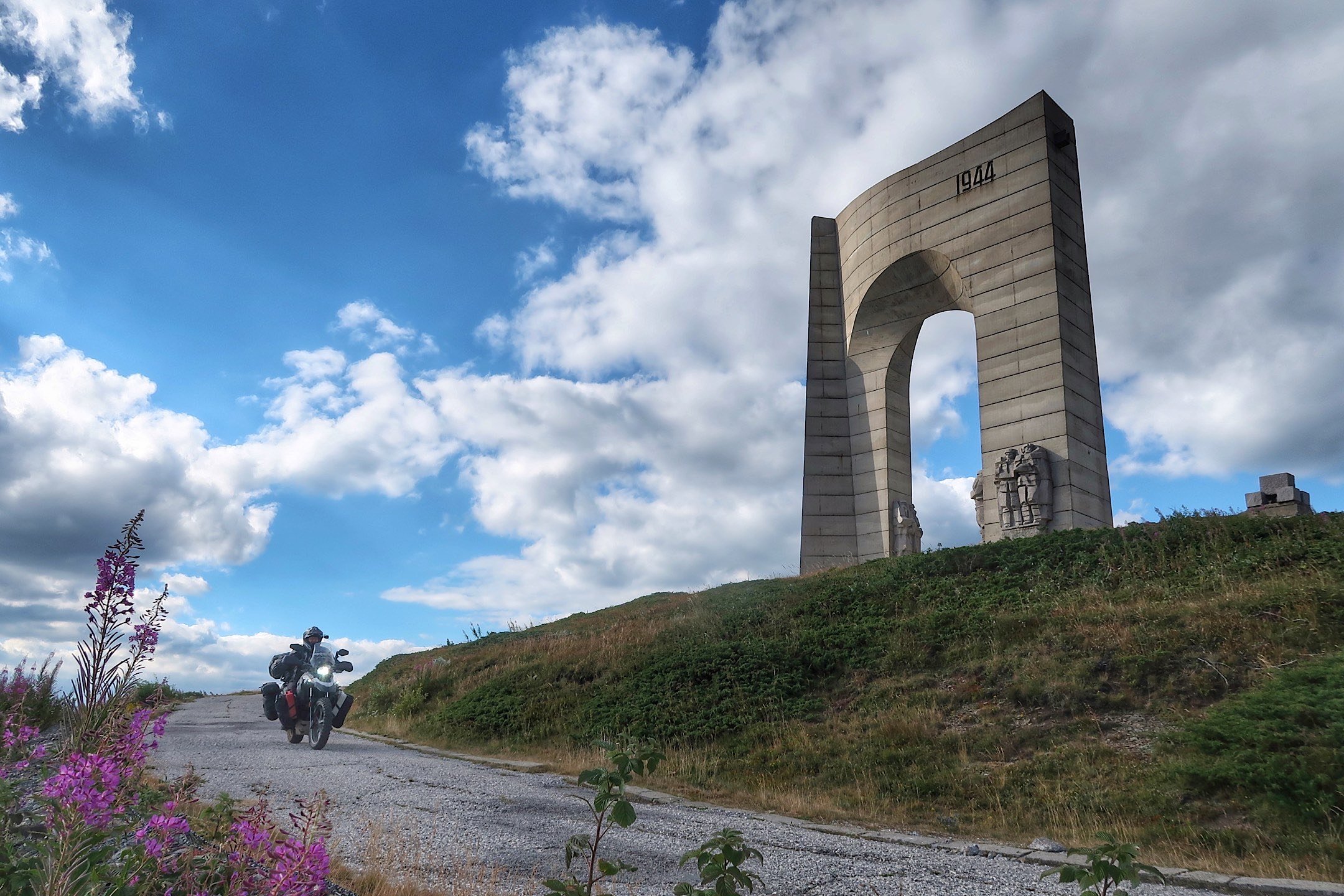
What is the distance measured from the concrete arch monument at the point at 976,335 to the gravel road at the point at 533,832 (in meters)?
16.3

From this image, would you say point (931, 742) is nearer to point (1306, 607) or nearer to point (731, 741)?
point (731, 741)

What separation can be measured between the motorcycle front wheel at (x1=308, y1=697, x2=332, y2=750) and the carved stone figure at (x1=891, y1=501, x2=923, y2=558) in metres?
18.1

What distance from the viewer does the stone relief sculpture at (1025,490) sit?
2177cm

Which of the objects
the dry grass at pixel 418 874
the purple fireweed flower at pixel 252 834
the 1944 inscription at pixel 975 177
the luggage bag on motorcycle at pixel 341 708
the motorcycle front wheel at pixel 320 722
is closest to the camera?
the purple fireweed flower at pixel 252 834

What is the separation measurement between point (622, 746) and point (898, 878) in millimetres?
7318

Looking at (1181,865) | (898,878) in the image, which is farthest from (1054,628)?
(898,878)

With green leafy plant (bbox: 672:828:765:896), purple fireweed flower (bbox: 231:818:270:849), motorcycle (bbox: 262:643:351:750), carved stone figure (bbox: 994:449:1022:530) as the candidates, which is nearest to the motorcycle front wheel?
motorcycle (bbox: 262:643:351:750)

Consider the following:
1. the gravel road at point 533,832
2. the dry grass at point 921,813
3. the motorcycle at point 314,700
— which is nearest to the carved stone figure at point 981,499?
the dry grass at point 921,813

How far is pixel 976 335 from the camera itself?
24.8m

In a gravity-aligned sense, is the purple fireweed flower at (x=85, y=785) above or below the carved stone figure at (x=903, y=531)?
below

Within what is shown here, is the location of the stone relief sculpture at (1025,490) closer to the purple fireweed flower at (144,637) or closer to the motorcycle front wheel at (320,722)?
the motorcycle front wheel at (320,722)

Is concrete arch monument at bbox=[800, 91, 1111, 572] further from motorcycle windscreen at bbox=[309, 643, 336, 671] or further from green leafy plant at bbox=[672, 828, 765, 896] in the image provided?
green leafy plant at bbox=[672, 828, 765, 896]

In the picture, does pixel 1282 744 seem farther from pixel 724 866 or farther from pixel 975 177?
pixel 975 177

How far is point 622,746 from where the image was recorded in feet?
42.6
